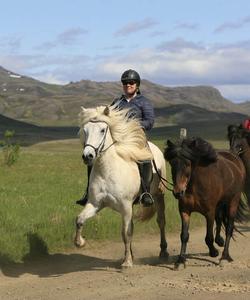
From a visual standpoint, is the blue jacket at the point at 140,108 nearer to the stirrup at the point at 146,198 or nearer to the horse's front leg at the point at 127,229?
the stirrup at the point at 146,198

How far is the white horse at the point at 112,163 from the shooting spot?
29.8 feet

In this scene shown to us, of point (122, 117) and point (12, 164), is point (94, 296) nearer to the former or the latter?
point (122, 117)

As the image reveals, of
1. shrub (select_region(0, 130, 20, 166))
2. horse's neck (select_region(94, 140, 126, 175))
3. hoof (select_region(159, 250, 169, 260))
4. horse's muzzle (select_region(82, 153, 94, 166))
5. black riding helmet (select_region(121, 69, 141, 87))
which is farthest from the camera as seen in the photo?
A: shrub (select_region(0, 130, 20, 166))

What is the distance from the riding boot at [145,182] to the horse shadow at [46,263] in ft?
3.85

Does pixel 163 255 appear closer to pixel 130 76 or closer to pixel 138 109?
pixel 138 109

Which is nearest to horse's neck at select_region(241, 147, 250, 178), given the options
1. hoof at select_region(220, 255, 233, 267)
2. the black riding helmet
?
hoof at select_region(220, 255, 233, 267)

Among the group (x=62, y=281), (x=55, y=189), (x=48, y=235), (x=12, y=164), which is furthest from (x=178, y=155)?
(x=12, y=164)

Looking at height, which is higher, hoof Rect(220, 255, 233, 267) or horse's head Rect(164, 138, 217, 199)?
horse's head Rect(164, 138, 217, 199)

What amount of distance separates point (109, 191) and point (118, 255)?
2.23 metres

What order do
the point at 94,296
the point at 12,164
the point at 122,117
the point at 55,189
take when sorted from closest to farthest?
the point at 94,296 < the point at 122,117 < the point at 55,189 < the point at 12,164

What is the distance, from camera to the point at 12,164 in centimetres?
2864

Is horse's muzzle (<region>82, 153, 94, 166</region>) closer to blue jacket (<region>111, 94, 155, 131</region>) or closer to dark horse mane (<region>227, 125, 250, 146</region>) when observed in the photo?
blue jacket (<region>111, 94, 155, 131</region>)

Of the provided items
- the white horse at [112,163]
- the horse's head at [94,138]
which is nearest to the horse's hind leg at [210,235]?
the white horse at [112,163]

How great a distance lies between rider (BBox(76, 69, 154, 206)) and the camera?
9.75 meters
